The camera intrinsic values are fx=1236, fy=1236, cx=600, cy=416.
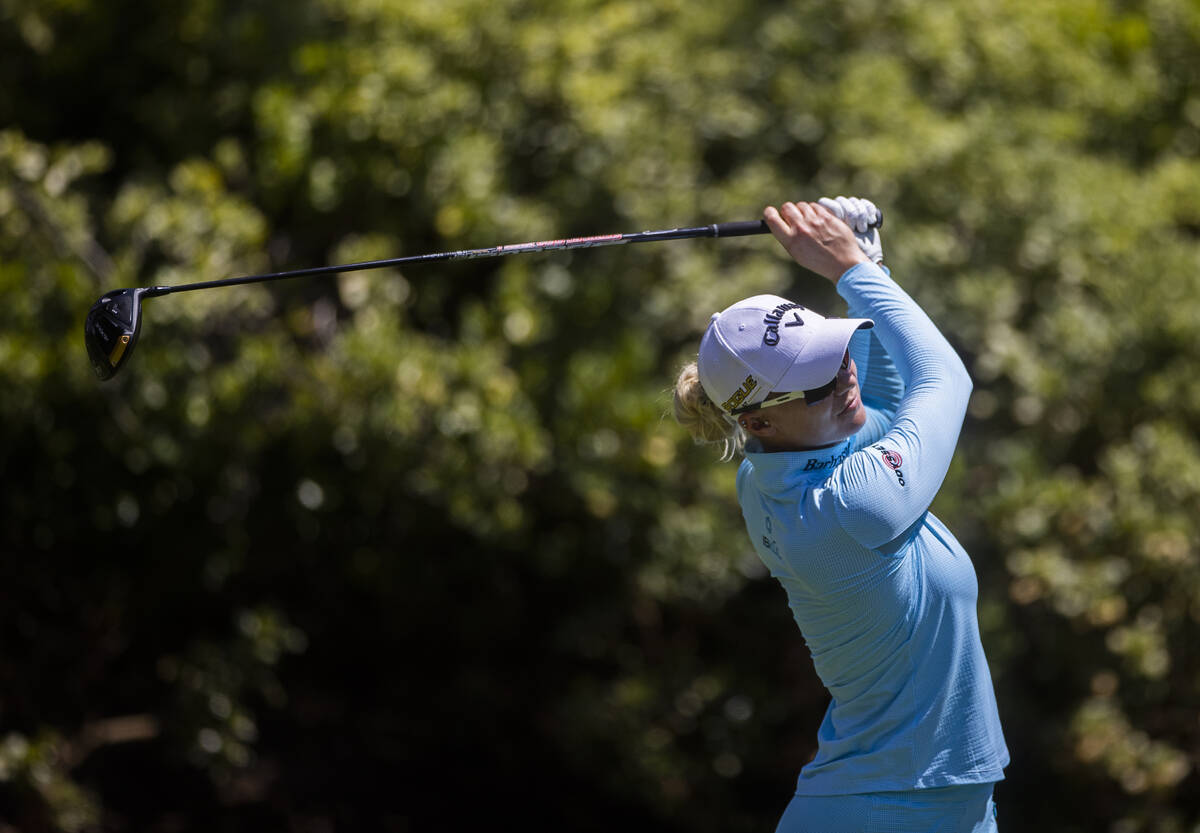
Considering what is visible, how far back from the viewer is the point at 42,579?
5465 millimetres

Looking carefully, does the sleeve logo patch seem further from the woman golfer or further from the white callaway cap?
the white callaway cap

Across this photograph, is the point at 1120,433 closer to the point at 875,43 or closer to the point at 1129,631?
the point at 1129,631

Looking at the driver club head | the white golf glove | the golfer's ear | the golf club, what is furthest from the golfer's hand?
the driver club head

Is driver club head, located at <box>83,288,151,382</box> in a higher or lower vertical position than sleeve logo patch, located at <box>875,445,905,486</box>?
higher

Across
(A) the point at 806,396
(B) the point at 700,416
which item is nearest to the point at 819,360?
(A) the point at 806,396

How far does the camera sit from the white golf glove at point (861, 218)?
2730 millimetres

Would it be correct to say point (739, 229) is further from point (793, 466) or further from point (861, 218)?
point (793, 466)

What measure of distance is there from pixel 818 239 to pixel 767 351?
1.33 ft

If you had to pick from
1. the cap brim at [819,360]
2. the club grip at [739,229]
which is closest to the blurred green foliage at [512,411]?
the club grip at [739,229]

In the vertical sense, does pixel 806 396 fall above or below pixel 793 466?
above

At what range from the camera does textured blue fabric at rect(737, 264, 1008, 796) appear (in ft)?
7.64

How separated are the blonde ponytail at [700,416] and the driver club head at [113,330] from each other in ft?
4.39

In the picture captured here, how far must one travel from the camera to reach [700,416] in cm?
268

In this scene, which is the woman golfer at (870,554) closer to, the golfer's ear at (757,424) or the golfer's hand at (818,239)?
the golfer's ear at (757,424)
